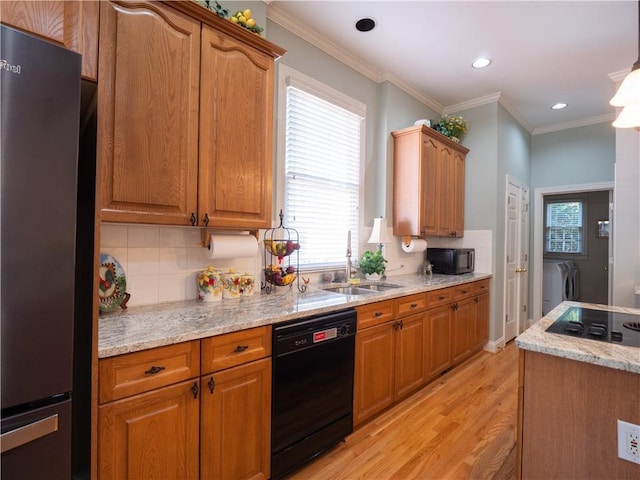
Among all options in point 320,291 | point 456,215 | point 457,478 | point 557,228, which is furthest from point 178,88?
point 557,228

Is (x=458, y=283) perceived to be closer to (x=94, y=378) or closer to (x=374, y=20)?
(x=374, y=20)

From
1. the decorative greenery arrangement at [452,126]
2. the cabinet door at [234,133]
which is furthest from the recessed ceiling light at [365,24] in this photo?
the decorative greenery arrangement at [452,126]

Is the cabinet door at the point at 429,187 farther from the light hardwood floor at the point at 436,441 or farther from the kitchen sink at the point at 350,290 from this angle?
the light hardwood floor at the point at 436,441

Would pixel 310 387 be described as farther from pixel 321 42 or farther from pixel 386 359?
pixel 321 42

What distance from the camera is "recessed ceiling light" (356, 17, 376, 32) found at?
2.48 meters

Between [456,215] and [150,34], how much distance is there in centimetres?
352

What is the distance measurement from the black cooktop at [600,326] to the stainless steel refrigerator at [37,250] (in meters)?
1.87

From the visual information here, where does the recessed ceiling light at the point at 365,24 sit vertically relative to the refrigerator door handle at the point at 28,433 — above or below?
above

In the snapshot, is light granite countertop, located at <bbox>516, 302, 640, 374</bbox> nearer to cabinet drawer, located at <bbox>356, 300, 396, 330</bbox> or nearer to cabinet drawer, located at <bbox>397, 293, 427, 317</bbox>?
cabinet drawer, located at <bbox>356, 300, 396, 330</bbox>

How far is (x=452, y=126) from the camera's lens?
3811 millimetres

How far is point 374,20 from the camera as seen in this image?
248cm

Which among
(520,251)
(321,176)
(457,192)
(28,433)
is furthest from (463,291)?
(28,433)

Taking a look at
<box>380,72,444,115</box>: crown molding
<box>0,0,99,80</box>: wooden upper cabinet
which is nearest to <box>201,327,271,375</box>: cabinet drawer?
<box>0,0,99,80</box>: wooden upper cabinet

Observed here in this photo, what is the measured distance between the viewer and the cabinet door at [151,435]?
1.12 m
